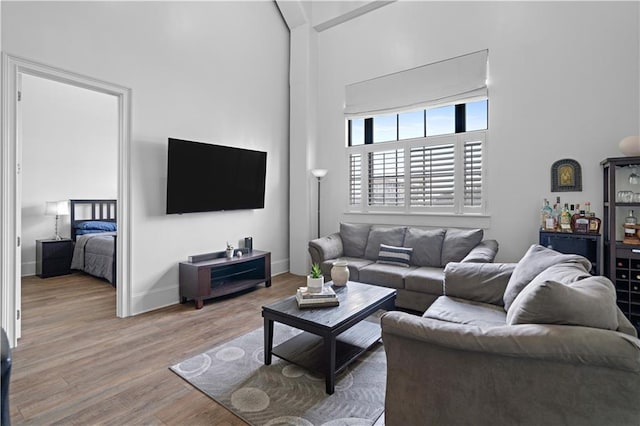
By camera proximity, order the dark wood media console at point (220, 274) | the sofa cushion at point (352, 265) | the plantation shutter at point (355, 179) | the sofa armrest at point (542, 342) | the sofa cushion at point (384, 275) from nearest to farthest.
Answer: the sofa armrest at point (542, 342) < the sofa cushion at point (384, 275) < the dark wood media console at point (220, 274) < the sofa cushion at point (352, 265) < the plantation shutter at point (355, 179)

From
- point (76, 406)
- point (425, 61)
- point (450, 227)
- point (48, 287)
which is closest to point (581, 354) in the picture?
point (76, 406)

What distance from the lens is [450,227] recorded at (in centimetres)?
447

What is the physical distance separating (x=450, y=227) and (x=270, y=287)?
8.67 feet

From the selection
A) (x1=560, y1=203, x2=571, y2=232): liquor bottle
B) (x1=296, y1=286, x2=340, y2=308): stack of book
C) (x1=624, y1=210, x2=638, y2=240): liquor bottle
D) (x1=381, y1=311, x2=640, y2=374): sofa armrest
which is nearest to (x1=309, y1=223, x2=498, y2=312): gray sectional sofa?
(x1=560, y1=203, x2=571, y2=232): liquor bottle

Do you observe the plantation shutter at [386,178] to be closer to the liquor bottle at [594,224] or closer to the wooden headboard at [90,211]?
the liquor bottle at [594,224]

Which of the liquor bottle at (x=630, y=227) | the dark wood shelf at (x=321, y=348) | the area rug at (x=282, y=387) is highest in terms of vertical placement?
the liquor bottle at (x=630, y=227)

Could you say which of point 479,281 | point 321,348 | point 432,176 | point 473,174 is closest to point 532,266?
point 479,281

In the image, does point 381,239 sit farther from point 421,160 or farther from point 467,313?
point 467,313

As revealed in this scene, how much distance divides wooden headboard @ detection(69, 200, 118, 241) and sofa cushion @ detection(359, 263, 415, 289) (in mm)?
5176

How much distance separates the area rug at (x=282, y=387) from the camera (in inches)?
77.0

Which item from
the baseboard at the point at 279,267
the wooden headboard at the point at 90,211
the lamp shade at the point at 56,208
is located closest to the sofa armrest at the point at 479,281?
the baseboard at the point at 279,267

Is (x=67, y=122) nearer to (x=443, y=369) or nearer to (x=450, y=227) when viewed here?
(x=450, y=227)

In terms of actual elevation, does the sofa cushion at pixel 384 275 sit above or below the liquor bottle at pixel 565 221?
below

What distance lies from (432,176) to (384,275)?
1687 millimetres
